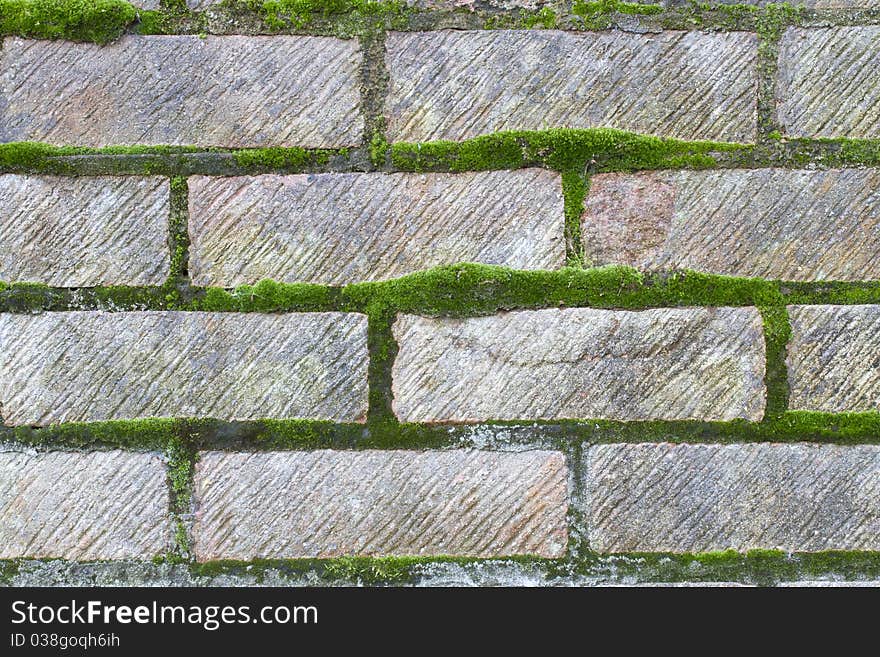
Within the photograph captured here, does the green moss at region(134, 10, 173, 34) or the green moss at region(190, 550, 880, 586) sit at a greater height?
the green moss at region(134, 10, 173, 34)

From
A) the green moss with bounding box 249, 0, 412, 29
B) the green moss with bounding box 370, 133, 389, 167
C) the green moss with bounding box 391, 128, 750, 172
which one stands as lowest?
the green moss with bounding box 391, 128, 750, 172

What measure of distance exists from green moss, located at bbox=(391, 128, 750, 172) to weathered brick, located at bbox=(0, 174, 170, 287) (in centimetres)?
45

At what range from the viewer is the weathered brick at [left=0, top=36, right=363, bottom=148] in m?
1.33

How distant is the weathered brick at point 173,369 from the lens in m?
1.32

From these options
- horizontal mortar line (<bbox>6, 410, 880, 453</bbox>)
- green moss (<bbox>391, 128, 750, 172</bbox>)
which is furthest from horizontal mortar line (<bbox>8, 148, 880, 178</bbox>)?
horizontal mortar line (<bbox>6, 410, 880, 453</bbox>)

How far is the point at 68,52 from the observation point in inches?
52.4

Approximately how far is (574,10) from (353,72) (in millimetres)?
415

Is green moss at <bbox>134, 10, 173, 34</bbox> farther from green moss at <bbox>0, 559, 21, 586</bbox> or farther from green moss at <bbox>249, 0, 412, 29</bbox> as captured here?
green moss at <bbox>0, 559, 21, 586</bbox>

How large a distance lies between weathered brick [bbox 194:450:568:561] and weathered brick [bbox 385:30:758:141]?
610 mm

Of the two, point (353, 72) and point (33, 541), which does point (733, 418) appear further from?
point (33, 541)

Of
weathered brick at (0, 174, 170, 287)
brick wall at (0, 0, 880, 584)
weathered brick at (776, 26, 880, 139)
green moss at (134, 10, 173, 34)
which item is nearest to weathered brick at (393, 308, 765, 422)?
brick wall at (0, 0, 880, 584)

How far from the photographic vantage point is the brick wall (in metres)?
1.31

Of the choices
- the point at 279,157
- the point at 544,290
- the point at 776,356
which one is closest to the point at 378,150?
the point at 279,157

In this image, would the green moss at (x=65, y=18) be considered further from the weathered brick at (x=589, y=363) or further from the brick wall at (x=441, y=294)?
the weathered brick at (x=589, y=363)
